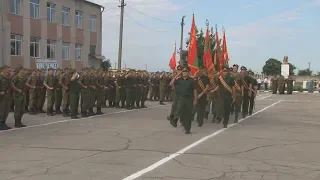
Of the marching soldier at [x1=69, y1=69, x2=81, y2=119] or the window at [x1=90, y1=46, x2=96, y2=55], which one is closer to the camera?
the marching soldier at [x1=69, y1=69, x2=81, y2=119]

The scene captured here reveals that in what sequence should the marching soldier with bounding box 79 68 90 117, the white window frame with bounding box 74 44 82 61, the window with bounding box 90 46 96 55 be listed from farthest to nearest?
the window with bounding box 90 46 96 55 → the white window frame with bounding box 74 44 82 61 → the marching soldier with bounding box 79 68 90 117

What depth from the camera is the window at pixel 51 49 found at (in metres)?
37.1

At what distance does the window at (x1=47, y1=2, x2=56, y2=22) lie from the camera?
36.8m

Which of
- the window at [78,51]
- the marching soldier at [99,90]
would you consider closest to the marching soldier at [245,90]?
the marching soldier at [99,90]

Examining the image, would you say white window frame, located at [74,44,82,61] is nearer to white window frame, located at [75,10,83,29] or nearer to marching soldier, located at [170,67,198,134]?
white window frame, located at [75,10,83,29]

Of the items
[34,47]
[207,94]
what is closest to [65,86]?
[207,94]

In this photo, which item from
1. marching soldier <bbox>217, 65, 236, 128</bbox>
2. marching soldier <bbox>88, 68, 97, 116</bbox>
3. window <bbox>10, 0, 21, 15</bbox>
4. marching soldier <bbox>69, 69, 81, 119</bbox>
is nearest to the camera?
marching soldier <bbox>217, 65, 236, 128</bbox>

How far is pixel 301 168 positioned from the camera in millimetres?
7539

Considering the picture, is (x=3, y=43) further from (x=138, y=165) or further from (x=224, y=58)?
(x=138, y=165)

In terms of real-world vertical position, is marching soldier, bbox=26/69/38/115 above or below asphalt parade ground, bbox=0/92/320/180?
above

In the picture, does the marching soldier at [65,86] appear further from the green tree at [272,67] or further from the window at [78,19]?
the green tree at [272,67]

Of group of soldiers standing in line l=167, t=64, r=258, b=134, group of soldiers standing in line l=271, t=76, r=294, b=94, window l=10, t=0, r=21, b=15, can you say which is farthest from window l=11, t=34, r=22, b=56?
group of soldiers standing in line l=271, t=76, r=294, b=94

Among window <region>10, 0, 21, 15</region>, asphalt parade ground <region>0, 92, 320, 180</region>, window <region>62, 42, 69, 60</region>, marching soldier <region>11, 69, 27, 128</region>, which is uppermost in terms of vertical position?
window <region>10, 0, 21, 15</region>

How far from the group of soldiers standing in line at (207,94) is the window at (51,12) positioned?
2411 centimetres
